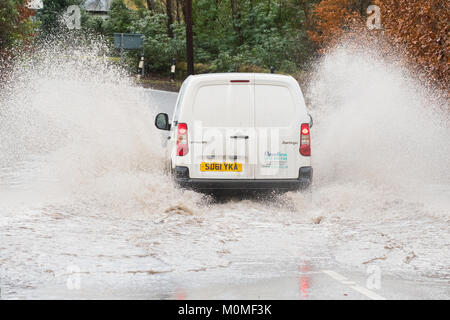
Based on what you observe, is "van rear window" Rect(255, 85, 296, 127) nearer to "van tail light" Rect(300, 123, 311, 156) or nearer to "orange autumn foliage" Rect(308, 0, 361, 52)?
"van tail light" Rect(300, 123, 311, 156)

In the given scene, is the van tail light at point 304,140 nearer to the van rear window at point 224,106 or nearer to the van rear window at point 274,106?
the van rear window at point 274,106

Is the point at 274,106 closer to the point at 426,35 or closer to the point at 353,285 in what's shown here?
the point at 353,285

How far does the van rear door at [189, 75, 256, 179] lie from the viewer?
1090 cm

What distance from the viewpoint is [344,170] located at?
14344mm

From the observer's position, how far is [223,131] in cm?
1088

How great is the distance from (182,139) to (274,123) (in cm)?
120

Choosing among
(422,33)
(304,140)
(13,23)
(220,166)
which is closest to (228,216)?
(220,166)

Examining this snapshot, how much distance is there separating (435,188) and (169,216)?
599 centimetres

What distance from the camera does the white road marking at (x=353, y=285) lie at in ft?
21.7

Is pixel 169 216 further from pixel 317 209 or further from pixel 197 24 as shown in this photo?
pixel 197 24

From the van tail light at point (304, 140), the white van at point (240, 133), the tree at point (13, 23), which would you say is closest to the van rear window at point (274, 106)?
the white van at point (240, 133)

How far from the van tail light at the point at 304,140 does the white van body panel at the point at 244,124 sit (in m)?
0.06

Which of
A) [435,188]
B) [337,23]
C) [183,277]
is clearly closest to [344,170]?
[435,188]

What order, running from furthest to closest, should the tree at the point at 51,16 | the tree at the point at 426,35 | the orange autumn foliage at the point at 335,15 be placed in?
1. the tree at the point at 51,16
2. the orange autumn foliage at the point at 335,15
3. the tree at the point at 426,35
